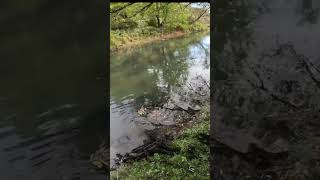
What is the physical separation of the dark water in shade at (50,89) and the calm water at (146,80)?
148 inches

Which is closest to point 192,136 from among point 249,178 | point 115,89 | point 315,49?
point 249,178

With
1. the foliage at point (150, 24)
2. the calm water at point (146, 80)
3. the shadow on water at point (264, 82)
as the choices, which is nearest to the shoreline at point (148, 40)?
the foliage at point (150, 24)

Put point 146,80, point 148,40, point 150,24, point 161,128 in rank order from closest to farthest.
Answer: point 161,128
point 146,80
point 148,40
point 150,24

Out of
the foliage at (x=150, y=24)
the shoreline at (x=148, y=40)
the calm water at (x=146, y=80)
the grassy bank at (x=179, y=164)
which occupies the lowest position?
the grassy bank at (x=179, y=164)

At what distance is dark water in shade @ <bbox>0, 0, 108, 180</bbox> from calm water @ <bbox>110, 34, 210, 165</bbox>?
148 inches

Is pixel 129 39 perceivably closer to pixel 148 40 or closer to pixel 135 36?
pixel 135 36

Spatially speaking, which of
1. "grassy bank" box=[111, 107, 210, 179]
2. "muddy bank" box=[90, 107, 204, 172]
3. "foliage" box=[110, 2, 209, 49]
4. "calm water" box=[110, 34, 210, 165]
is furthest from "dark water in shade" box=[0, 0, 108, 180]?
"foliage" box=[110, 2, 209, 49]

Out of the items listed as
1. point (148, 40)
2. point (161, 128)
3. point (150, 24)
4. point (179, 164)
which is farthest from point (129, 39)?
point (179, 164)

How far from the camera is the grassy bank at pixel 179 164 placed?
5609 mm

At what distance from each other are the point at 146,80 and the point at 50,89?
396 inches

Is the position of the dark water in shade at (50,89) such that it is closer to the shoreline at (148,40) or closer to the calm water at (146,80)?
the calm water at (146,80)

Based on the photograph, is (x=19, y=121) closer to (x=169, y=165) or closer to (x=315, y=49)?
(x=315, y=49)

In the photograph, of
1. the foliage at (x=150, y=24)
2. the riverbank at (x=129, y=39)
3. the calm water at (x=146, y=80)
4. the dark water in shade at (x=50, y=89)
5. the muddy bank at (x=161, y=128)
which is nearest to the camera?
the dark water in shade at (x=50, y=89)

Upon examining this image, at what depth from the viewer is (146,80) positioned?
1359 centimetres
